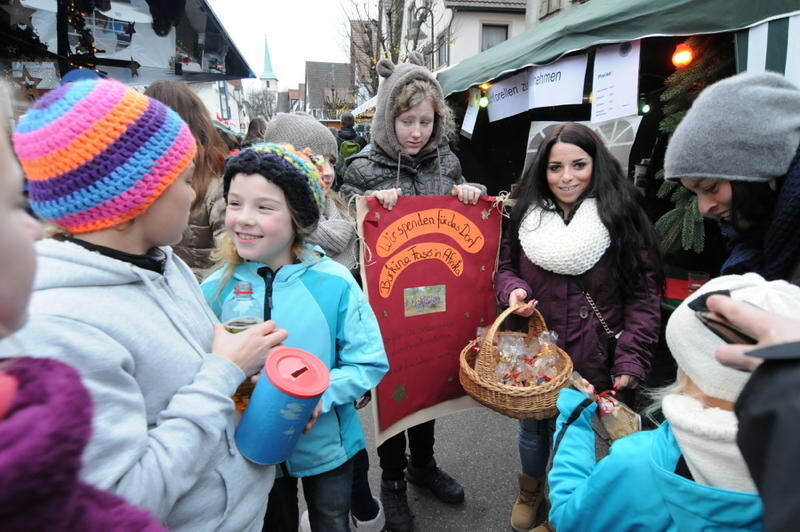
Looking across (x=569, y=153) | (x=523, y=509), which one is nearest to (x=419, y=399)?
(x=523, y=509)

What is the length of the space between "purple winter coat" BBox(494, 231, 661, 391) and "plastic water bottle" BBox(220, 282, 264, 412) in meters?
1.37

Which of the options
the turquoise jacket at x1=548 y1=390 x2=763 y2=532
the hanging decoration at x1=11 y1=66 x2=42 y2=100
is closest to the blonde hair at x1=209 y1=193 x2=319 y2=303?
the turquoise jacket at x1=548 y1=390 x2=763 y2=532

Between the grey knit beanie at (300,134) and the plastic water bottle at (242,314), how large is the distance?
1614 millimetres

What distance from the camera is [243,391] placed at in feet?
4.29

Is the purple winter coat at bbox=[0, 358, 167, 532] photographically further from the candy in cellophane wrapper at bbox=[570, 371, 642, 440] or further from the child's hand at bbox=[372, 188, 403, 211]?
the child's hand at bbox=[372, 188, 403, 211]

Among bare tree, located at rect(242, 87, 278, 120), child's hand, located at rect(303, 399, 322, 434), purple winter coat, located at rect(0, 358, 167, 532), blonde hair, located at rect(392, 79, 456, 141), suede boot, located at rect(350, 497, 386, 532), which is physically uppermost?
bare tree, located at rect(242, 87, 278, 120)

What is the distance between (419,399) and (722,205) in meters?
1.73

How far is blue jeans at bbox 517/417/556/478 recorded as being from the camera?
2400mm

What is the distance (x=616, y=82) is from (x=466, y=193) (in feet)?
5.57

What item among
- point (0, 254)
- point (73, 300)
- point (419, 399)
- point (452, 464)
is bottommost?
point (452, 464)

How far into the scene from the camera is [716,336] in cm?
101

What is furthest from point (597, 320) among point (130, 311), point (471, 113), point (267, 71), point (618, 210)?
point (267, 71)

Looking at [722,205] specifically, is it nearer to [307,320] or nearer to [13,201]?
[307,320]

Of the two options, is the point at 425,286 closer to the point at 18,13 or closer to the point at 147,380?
the point at 147,380
